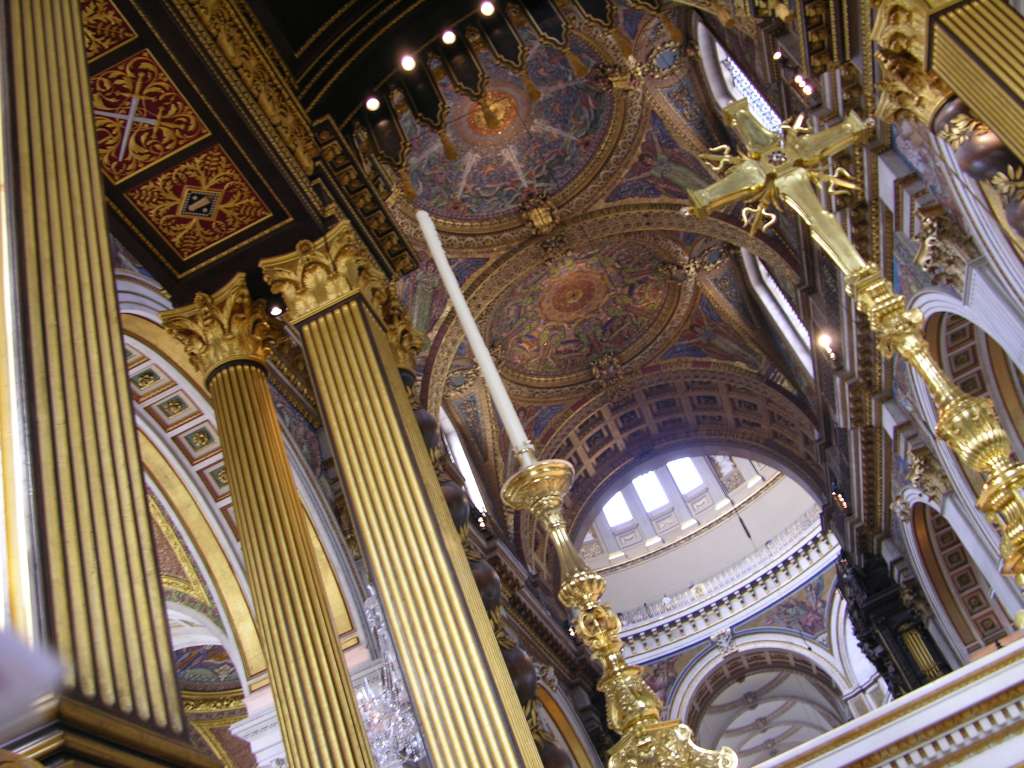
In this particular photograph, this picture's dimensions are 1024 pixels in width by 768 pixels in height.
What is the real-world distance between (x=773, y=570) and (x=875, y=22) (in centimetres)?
1705

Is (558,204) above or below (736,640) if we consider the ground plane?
above

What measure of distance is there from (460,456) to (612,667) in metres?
12.8

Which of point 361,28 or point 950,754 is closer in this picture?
point 950,754

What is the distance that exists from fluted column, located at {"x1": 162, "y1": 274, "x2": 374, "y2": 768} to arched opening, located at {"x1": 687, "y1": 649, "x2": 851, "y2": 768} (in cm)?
1727

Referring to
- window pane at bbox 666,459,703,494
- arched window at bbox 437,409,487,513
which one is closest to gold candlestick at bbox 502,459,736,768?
arched window at bbox 437,409,487,513

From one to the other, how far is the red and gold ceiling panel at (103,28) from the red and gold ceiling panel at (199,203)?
81 centimetres

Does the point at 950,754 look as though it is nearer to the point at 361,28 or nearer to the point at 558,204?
the point at 361,28

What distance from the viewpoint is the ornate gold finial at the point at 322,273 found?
6.05m

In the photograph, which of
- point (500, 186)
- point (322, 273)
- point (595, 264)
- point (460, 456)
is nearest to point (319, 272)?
point (322, 273)

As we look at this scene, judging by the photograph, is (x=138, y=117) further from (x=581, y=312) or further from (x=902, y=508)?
(x=581, y=312)

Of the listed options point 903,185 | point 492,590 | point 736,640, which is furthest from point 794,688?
point 492,590

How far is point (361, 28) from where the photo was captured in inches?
261

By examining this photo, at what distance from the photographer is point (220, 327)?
615 centimetres

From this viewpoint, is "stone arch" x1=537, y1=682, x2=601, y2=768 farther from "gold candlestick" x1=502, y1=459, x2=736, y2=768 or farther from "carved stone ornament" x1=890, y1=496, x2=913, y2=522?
"gold candlestick" x1=502, y1=459, x2=736, y2=768
